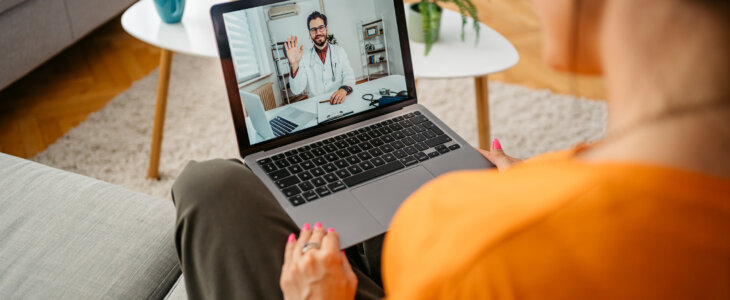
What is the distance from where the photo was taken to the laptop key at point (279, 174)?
2.94 ft

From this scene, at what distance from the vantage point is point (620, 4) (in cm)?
34

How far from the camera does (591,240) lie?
0.32 metres

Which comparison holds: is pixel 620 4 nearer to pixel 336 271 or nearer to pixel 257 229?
pixel 336 271

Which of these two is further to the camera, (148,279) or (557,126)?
(557,126)

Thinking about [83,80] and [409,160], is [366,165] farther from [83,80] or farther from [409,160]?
[83,80]

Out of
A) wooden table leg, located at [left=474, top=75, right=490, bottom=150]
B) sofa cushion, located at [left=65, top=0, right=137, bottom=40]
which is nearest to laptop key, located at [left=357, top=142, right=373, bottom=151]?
wooden table leg, located at [left=474, top=75, right=490, bottom=150]

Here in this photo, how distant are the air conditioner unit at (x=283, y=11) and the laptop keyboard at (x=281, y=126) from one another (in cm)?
18

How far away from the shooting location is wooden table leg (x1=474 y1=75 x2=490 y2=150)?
4.91 ft

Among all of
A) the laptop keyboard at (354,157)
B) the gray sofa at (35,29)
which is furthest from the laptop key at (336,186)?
the gray sofa at (35,29)

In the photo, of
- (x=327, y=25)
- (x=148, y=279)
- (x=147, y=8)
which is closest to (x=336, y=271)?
(x=148, y=279)

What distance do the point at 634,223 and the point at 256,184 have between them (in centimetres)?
65

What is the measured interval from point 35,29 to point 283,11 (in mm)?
1532

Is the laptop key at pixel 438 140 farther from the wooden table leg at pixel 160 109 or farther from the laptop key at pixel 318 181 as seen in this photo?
the wooden table leg at pixel 160 109

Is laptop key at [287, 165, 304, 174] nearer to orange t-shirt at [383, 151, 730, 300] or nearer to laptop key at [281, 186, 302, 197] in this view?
laptop key at [281, 186, 302, 197]
